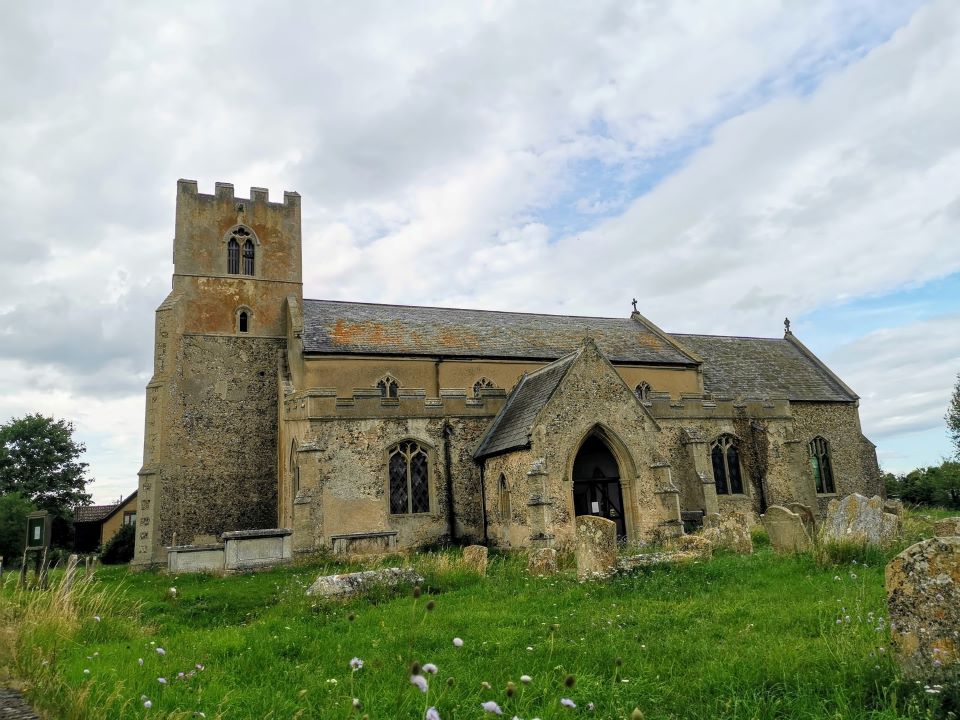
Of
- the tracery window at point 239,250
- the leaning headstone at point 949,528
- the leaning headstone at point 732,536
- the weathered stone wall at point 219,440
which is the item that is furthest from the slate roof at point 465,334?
the leaning headstone at point 949,528

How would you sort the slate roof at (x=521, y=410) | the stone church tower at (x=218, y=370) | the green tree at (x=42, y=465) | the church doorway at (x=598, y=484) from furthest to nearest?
the green tree at (x=42, y=465), the stone church tower at (x=218, y=370), the church doorway at (x=598, y=484), the slate roof at (x=521, y=410)

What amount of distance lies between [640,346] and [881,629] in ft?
77.8

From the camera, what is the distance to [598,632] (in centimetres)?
711

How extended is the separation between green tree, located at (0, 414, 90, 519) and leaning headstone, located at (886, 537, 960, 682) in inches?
1894

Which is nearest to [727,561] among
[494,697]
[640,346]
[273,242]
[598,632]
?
[598,632]

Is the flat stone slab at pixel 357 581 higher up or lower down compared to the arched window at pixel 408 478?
lower down

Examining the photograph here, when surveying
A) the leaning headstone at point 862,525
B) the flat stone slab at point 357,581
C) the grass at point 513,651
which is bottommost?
the grass at point 513,651

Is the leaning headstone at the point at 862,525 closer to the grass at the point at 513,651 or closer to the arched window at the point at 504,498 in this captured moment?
the grass at the point at 513,651

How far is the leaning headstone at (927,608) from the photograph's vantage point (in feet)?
15.5

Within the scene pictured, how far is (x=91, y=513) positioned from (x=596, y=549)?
2007 inches

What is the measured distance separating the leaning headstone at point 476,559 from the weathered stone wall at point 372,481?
6270 mm

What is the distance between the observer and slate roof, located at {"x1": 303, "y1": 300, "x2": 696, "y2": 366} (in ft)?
79.9

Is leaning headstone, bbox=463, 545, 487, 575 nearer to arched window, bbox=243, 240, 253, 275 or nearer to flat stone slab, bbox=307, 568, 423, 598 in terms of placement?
flat stone slab, bbox=307, 568, 423, 598

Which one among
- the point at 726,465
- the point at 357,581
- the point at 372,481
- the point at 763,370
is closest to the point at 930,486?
the point at 763,370
